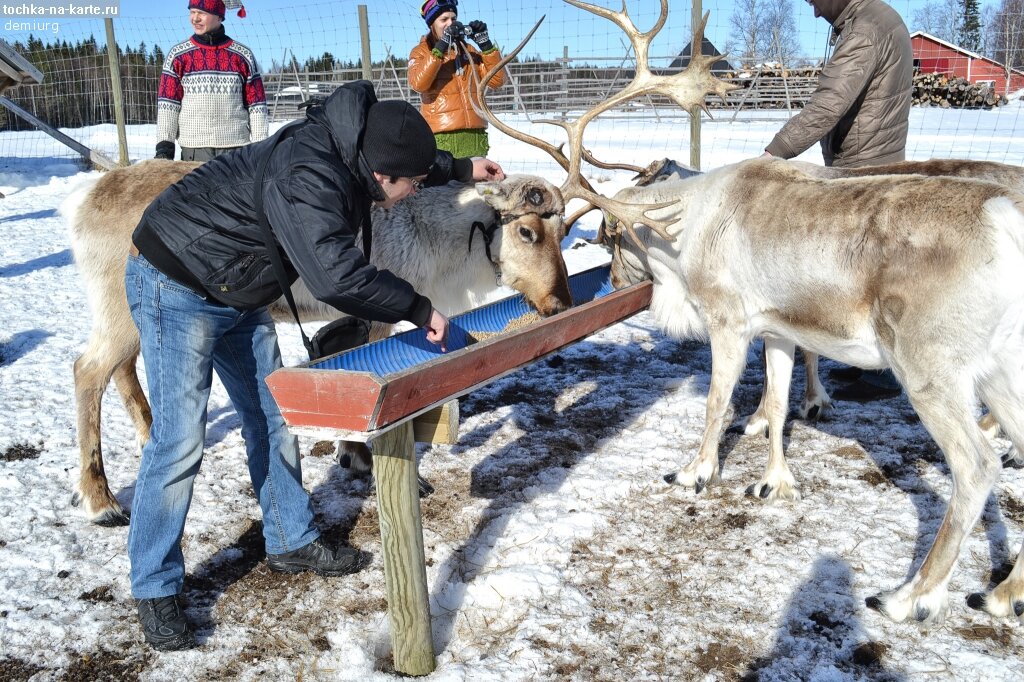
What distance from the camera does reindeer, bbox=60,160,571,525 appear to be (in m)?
3.77

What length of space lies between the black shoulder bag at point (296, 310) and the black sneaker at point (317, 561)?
81cm

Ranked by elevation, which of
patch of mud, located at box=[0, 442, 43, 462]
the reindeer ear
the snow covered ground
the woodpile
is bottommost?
the snow covered ground

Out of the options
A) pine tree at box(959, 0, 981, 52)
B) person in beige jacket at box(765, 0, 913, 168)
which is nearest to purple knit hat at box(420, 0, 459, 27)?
person in beige jacket at box(765, 0, 913, 168)

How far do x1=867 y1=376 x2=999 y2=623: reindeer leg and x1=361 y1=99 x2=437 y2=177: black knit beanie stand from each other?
2.02m

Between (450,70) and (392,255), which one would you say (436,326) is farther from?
(450,70)

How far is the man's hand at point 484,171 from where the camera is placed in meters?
4.25

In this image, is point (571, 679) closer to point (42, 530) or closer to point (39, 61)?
point (42, 530)

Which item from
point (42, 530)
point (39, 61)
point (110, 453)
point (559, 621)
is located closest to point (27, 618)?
point (42, 530)

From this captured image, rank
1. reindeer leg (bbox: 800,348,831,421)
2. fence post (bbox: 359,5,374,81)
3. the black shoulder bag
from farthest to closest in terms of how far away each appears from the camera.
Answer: fence post (bbox: 359,5,374,81) < reindeer leg (bbox: 800,348,831,421) < the black shoulder bag

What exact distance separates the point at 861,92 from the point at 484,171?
2197 millimetres

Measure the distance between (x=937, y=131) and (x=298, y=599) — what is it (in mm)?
16518

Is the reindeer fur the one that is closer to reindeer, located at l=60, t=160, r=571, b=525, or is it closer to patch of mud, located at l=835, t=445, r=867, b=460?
patch of mud, located at l=835, t=445, r=867, b=460

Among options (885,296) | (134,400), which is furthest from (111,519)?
(885,296)

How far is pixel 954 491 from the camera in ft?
9.73
